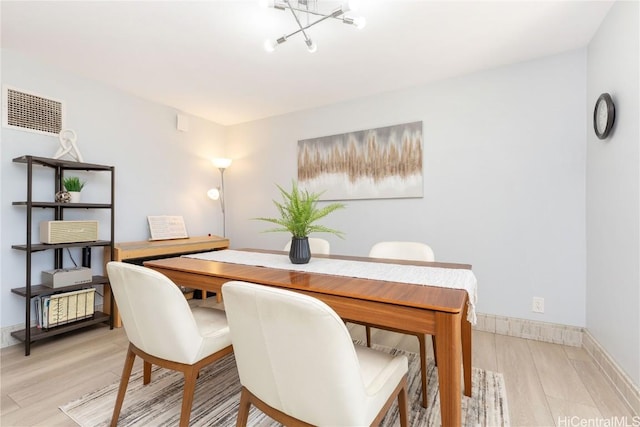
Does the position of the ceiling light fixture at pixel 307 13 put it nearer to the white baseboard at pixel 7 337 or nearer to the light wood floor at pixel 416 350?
the light wood floor at pixel 416 350

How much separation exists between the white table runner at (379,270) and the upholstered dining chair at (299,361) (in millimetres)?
481

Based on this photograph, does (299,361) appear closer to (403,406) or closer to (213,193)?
(403,406)

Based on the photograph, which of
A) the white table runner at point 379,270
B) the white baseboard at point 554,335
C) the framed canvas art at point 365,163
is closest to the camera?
the white table runner at point 379,270

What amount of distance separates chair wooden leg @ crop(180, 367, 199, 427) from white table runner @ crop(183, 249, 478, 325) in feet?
2.17

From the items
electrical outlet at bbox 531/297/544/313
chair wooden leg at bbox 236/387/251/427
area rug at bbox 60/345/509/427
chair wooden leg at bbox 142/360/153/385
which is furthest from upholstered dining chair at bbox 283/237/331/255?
electrical outlet at bbox 531/297/544/313

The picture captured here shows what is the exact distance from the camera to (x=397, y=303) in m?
1.05

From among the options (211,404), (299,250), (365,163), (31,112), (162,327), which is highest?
(31,112)

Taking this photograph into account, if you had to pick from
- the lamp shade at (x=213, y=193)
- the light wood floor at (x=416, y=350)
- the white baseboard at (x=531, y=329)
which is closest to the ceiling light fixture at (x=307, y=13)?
the light wood floor at (x=416, y=350)

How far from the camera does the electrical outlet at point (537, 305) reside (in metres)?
2.37

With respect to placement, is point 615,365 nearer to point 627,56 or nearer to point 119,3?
point 627,56

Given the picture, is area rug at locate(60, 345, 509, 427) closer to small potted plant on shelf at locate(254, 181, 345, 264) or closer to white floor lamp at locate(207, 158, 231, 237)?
small potted plant on shelf at locate(254, 181, 345, 264)

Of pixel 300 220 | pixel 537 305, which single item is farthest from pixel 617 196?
pixel 300 220

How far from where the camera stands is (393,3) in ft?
5.78

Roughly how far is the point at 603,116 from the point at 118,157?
158 inches
